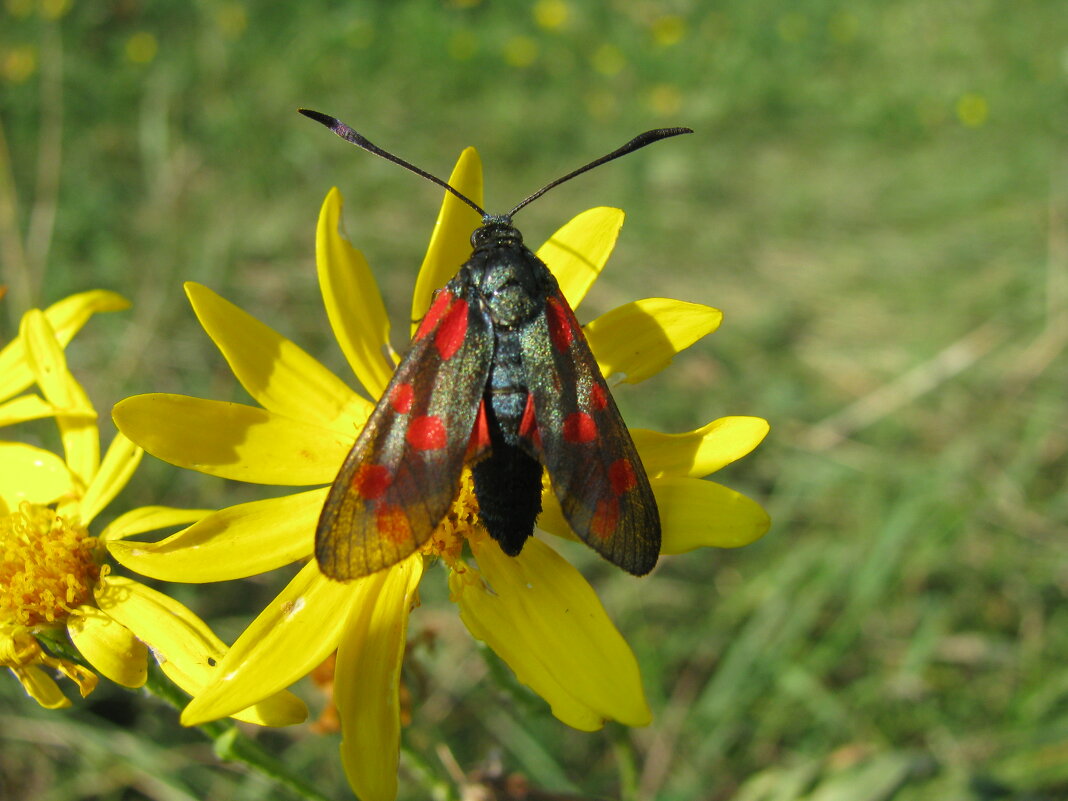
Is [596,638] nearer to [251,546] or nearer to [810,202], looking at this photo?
[251,546]

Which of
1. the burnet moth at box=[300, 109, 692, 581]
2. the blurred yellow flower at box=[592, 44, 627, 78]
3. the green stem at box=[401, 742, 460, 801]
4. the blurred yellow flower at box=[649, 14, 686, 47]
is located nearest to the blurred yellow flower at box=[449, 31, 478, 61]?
the blurred yellow flower at box=[592, 44, 627, 78]

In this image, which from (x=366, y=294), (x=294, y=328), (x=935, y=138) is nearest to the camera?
(x=366, y=294)

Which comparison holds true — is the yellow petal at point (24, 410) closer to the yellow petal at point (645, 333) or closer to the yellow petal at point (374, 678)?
the yellow petal at point (374, 678)

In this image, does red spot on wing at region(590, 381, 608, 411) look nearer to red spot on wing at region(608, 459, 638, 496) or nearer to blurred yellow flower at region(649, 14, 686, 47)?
red spot on wing at region(608, 459, 638, 496)

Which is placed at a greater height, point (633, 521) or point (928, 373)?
point (633, 521)

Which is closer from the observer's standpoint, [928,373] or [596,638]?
[596,638]

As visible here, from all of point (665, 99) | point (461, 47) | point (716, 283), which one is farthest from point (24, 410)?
point (665, 99)

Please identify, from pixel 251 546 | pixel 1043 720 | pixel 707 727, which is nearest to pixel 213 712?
pixel 251 546
